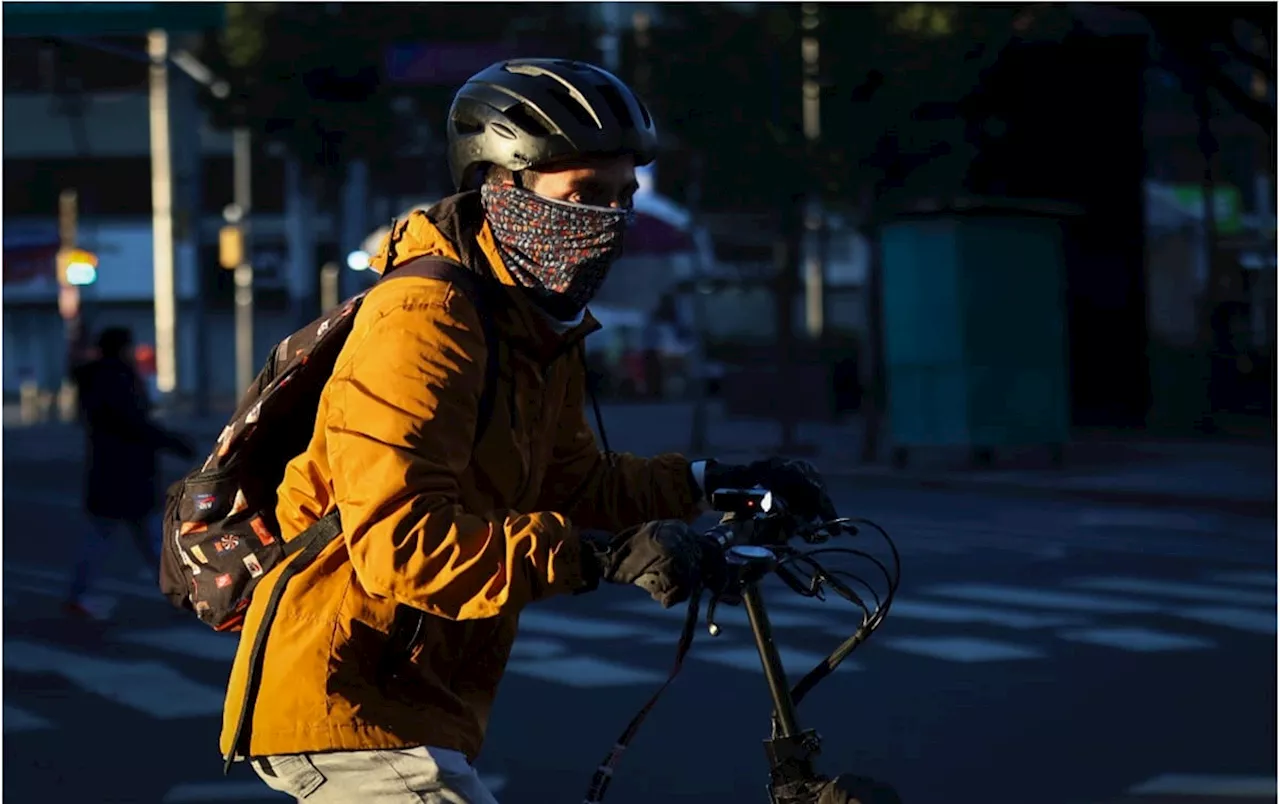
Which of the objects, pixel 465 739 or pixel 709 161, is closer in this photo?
pixel 465 739

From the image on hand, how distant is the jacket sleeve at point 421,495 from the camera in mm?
2842

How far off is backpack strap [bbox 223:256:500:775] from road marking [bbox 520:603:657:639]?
300 inches

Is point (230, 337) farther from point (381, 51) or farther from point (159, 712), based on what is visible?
point (159, 712)

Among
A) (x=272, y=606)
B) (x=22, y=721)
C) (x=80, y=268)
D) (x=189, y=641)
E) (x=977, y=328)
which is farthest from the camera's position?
(x=80, y=268)

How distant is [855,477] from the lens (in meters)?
21.1

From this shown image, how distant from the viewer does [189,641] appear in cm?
1084

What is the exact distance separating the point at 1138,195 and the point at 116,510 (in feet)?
57.7

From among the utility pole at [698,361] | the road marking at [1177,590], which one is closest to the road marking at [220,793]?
the road marking at [1177,590]

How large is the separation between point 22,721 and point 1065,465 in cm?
Result: 1441

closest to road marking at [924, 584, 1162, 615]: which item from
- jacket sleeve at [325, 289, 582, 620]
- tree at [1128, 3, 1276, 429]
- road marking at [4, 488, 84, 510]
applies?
jacket sleeve at [325, 289, 582, 620]

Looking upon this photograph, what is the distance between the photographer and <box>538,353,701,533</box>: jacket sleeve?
3.58 m

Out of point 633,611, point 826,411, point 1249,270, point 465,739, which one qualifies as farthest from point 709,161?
point 465,739

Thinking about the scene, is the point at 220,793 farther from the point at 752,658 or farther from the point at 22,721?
the point at 752,658

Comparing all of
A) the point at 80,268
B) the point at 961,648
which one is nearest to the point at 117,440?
the point at 961,648
